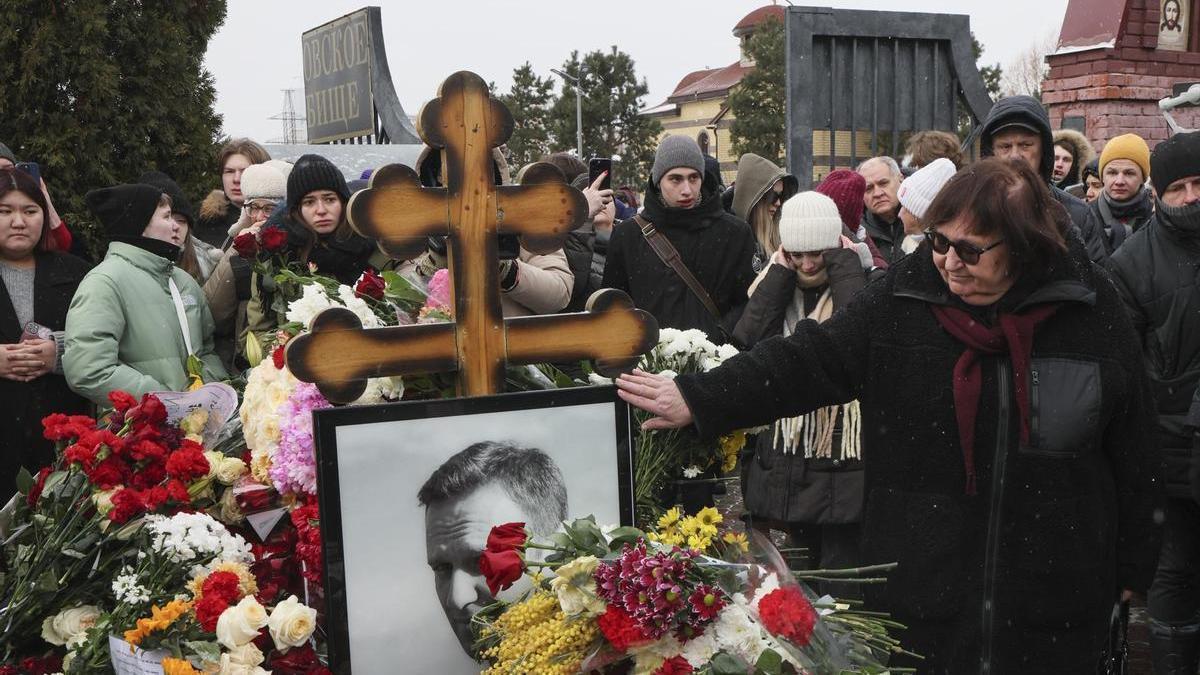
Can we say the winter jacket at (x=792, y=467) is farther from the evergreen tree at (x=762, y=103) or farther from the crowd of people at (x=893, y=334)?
the evergreen tree at (x=762, y=103)

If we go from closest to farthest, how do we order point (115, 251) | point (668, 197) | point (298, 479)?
point (298, 479), point (115, 251), point (668, 197)

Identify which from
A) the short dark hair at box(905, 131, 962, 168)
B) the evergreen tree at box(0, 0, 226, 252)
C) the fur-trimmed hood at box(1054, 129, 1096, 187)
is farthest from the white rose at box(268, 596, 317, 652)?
the fur-trimmed hood at box(1054, 129, 1096, 187)

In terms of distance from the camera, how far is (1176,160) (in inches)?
154

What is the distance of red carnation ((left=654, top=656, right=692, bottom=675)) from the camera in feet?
5.65

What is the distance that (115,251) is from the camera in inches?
145

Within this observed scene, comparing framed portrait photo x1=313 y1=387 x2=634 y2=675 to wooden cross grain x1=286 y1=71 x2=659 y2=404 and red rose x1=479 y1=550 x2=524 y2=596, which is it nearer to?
wooden cross grain x1=286 y1=71 x2=659 y2=404

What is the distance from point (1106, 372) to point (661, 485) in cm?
100

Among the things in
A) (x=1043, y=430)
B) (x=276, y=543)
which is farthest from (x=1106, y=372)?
(x=276, y=543)

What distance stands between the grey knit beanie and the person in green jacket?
189 centimetres

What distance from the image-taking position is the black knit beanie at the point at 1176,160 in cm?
389

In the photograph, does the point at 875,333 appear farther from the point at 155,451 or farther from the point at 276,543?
the point at 155,451

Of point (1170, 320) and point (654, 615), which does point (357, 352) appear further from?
point (1170, 320)

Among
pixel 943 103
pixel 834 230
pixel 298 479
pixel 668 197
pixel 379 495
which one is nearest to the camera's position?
pixel 379 495

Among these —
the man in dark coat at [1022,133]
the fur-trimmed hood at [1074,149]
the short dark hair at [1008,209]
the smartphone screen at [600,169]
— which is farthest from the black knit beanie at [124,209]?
the fur-trimmed hood at [1074,149]
